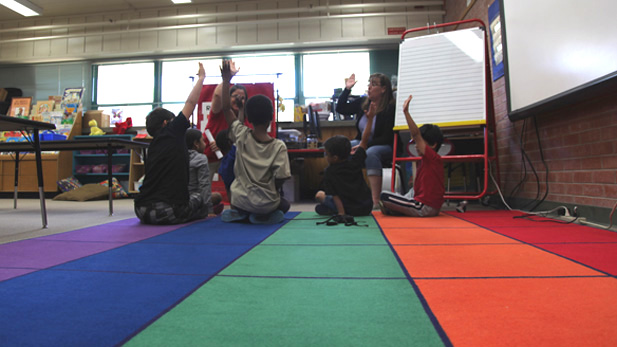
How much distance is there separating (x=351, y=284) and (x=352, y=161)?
161 centimetres

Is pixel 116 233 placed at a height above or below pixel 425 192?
below

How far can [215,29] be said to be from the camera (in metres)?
5.74

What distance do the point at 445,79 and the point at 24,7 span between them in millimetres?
6410

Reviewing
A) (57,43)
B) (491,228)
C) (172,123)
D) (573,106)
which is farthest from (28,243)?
(57,43)

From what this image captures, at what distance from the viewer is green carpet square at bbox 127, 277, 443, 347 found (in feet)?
1.86

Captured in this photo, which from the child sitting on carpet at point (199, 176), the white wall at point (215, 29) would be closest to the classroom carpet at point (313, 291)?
the child sitting on carpet at point (199, 176)

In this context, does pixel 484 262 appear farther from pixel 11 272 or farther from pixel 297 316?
pixel 11 272

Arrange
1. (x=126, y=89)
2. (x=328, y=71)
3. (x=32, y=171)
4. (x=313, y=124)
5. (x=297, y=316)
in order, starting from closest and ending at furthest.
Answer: (x=297, y=316) < (x=313, y=124) < (x=32, y=171) < (x=328, y=71) < (x=126, y=89)

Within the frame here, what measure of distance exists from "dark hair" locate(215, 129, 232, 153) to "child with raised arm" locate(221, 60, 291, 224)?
2.62 feet

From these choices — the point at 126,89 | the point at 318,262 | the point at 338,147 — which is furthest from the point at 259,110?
the point at 126,89

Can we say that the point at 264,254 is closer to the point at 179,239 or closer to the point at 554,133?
the point at 179,239

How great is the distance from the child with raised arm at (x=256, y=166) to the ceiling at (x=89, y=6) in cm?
453

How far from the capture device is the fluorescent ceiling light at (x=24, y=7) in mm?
5207

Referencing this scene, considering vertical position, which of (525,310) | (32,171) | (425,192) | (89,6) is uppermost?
(89,6)
